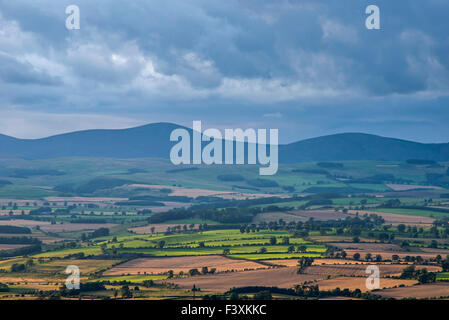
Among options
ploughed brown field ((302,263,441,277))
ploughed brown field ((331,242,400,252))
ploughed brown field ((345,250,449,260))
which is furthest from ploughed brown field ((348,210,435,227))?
ploughed brown field ((302,263,441,277))

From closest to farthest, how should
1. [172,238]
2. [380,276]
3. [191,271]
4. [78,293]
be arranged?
[78,293]
[380,276]
[191,271]
[172,238]

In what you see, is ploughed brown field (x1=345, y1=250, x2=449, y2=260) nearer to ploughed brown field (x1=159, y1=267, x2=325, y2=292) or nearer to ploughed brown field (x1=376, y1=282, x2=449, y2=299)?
ploughed brown field (x1=159, y1=267, x2=325, y2=292)

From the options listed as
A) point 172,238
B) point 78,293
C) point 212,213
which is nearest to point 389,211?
point 212,213

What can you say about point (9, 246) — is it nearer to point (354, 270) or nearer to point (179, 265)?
point (179, 265)

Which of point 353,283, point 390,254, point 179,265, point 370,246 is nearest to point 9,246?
point 179,265
